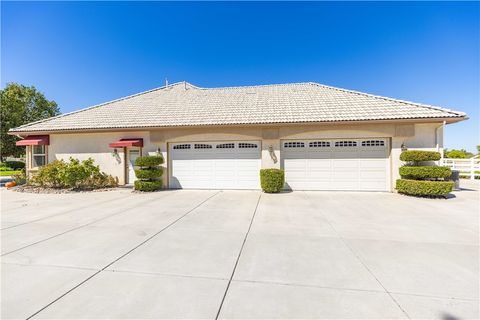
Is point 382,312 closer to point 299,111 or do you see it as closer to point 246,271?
point 246,271

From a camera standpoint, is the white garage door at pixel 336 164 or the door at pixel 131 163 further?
the door at pixel 131 163

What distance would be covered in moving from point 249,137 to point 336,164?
4.49 metres

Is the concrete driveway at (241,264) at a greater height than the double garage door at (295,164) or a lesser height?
lesser

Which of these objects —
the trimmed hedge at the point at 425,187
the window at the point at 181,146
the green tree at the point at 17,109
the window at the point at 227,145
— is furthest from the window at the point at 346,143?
the green tree at the point at 17,109

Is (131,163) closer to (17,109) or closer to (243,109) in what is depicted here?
(243,109)

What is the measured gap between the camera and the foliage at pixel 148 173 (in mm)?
10484

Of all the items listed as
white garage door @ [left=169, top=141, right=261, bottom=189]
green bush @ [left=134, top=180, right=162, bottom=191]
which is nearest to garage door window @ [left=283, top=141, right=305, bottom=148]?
white garage door @ [left=169, top=141, right=261, bottom=189]

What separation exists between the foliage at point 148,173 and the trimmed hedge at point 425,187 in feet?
37.4

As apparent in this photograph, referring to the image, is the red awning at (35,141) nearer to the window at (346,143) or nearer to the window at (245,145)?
the window at (245,145)

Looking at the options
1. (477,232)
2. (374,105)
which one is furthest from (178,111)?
(477,232)

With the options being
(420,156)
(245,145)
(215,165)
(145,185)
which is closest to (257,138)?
(245,145)

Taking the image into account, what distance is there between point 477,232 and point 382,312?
182 inches

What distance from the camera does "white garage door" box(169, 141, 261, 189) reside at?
435 inches

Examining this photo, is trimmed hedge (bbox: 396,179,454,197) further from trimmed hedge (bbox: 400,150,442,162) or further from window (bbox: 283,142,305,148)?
window (bbox: 283,142,305,148)
